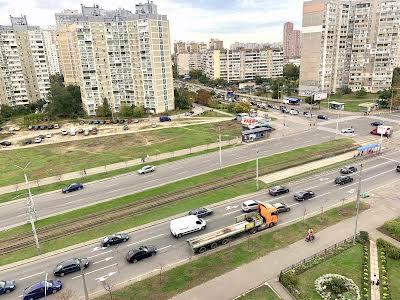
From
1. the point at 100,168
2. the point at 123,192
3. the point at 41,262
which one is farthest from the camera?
the point at 100,168

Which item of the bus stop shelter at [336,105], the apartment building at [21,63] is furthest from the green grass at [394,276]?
the apartment building at [21,63]

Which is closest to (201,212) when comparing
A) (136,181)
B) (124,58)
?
(136,181)

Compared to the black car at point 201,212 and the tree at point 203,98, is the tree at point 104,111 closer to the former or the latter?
the tree at point 203,98

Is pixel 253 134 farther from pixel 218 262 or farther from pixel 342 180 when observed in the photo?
pixel 218 262

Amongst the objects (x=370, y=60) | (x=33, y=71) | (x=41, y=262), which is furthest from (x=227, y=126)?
(x=33, y=71)

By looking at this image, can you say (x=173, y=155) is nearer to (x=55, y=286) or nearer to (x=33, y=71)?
(x=55, y=286)
